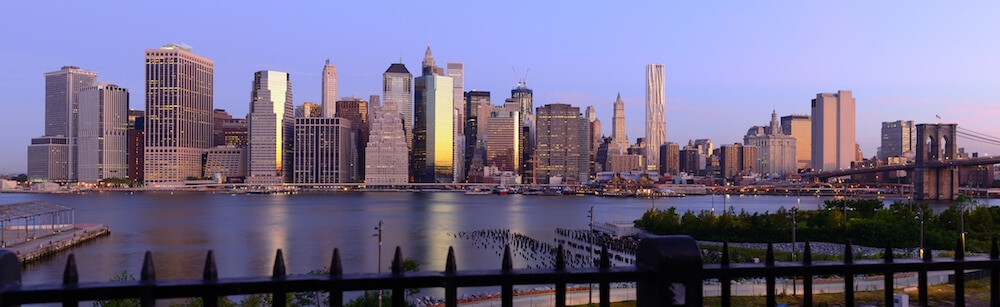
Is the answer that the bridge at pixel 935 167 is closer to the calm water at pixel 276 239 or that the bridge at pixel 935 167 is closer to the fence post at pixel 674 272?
the calm water at pixel 276 239

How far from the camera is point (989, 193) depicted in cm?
18362

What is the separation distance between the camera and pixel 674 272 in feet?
12.7

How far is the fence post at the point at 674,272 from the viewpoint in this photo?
386cm

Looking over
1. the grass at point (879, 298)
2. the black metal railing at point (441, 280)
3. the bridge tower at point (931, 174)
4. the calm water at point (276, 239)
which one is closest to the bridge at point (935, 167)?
the bridge tower at point (931, 174)

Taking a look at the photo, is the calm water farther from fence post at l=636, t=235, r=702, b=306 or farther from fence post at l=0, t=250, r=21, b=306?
fence post at l=636, t=235, r=702, b=306

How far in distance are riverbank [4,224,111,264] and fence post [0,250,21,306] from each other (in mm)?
50526

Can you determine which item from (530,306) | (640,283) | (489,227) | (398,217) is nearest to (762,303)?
(530,306)

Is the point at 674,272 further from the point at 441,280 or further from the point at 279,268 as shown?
the point at 279,268

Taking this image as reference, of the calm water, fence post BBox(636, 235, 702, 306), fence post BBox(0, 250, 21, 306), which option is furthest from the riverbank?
fence post BBox(636, 235, 702, 306)

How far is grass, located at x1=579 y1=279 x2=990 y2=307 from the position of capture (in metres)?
18.6

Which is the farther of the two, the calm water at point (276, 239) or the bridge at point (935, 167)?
the bridge at point (935, 167)

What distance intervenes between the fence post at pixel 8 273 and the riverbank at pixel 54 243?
50.5 metres

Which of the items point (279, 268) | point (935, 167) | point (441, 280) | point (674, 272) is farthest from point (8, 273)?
point (935, 167)

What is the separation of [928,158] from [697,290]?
173597 millimetres
